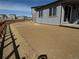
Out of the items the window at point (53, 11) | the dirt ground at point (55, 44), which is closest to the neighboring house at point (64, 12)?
the window at point (53, 11)

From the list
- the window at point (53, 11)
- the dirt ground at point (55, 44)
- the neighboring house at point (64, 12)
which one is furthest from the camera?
the window at point (53, 11)

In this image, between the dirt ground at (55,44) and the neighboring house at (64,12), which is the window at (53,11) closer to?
the neighboring house at (64,12)

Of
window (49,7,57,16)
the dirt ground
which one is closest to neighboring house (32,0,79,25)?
window (49,7,57,16)

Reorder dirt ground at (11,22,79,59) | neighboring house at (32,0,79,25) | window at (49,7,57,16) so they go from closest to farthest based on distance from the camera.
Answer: dirt ground at (11,22,79,59) < neighboring house at (32,0,79,25) < window at (49,7,57,16)

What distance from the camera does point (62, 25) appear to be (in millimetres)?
17250

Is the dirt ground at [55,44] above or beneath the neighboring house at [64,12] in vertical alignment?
beneath

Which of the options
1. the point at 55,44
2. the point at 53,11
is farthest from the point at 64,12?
the point at 55,44

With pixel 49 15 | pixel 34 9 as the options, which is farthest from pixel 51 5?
pixel 34 9

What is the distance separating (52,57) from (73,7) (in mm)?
14625

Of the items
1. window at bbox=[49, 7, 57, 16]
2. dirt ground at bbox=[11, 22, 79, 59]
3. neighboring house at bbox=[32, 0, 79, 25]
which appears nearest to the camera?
dirt ground at bbox=[11, 22, 79, 59]

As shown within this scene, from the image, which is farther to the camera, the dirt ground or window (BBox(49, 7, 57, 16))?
window (BBox(49, 7, 57, 16))

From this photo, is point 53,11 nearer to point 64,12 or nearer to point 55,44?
point 64,12

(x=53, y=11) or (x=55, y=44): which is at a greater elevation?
(x=53, y=11)

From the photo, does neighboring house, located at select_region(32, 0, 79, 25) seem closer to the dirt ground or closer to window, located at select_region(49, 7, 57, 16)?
window, located at select_region(49, 7, 57, 16)
